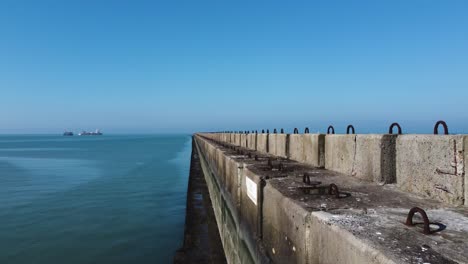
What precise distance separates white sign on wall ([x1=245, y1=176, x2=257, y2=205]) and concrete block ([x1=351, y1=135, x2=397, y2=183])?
134 centimetres

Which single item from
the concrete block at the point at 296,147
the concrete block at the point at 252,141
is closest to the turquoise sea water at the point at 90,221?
the concrete block at the point at 252,141

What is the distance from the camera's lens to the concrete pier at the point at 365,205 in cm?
198

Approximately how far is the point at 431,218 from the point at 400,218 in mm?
208

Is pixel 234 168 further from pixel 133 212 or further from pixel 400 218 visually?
pixel 133 212

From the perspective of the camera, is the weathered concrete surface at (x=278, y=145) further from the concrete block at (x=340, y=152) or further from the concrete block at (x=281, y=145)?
the concrete block at (x=340, y=152)

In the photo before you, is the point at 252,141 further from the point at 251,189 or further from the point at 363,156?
the point at 363,156

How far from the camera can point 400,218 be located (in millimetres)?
2490

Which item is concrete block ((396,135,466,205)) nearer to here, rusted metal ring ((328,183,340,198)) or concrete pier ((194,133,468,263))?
concrete pier ((194,133,468,263))

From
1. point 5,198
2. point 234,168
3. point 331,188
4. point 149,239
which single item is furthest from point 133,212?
point 331,188

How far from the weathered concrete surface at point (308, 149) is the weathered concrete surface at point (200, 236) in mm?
2986

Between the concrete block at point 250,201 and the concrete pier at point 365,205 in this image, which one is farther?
the concrete block at point 250,201

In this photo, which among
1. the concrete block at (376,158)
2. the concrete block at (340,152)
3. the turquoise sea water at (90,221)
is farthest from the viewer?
the turquoise sea water at (90,221)

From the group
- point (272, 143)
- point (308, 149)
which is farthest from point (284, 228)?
point (272, 143)

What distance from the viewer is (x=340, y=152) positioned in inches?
197
